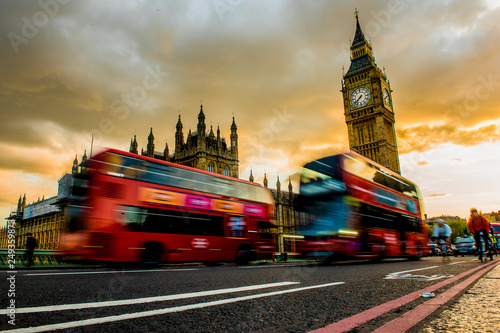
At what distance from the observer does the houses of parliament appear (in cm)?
4891

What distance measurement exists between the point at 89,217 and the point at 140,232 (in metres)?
1.44

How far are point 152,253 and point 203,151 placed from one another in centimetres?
3880

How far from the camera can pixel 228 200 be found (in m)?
11.3

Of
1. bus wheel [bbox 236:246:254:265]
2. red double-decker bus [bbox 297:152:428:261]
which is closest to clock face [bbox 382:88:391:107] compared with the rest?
red double-decker bus [bbox 297:152:428:261]

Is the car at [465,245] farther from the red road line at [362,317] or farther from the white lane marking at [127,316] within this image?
the white lane marking at [127,316]

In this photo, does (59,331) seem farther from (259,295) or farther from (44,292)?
(44,292)

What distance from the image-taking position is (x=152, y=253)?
360 inches

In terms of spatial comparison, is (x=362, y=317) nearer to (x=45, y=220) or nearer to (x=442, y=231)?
(x=442, y=231)

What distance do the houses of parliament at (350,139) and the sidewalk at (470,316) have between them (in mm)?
44752

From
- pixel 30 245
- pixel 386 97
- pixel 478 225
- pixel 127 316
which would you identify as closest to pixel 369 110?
pixel 386 97

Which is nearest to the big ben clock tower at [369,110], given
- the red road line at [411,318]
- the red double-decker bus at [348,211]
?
the red double-decker bus at [348,211]

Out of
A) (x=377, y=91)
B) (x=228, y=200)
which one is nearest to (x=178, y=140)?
(x=377, y=91)

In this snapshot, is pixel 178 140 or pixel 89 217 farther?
pixel 178 140

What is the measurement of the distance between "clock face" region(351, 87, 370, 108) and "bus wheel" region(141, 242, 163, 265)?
2166 inches
